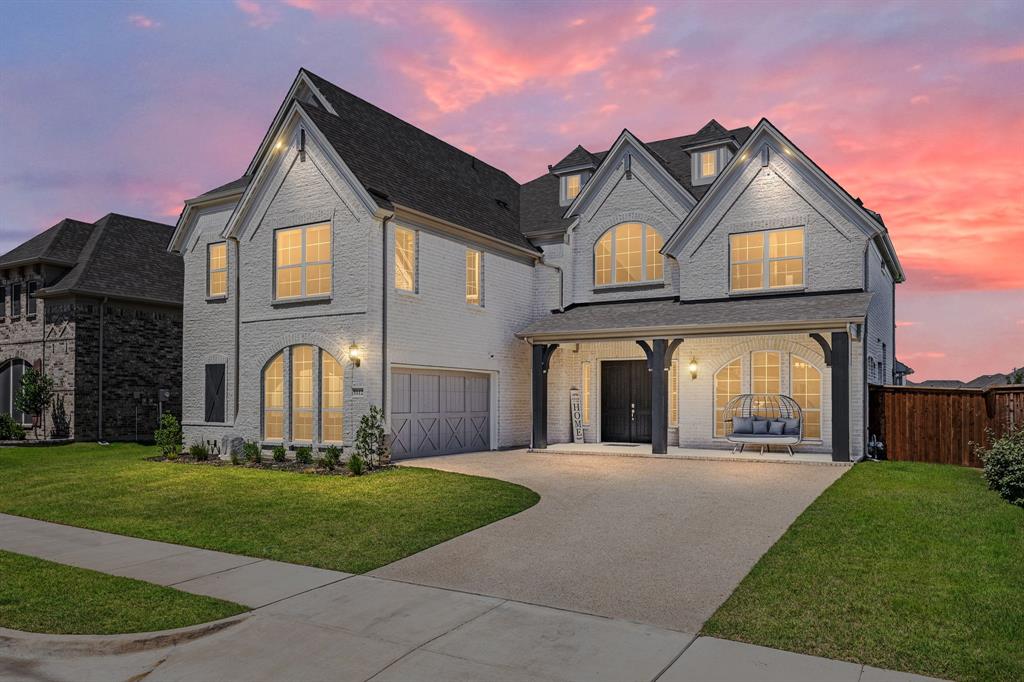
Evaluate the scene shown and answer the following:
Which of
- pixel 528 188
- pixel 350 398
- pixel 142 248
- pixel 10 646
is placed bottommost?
pixel 10 646

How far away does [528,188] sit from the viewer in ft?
90.6

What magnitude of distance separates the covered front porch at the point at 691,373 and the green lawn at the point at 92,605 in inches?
520

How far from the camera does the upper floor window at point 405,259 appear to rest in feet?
59.2

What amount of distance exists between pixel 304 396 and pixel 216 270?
5468mm

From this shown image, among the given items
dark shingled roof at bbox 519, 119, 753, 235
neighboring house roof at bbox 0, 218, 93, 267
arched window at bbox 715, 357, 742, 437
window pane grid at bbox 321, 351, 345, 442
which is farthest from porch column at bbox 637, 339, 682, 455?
neighboring house roof at bbox 0, 218, 93, 267

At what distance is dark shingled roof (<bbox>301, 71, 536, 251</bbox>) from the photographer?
1836 cm

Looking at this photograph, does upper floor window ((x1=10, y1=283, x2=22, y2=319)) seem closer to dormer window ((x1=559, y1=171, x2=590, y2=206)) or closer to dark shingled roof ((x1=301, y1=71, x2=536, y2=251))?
dark shingled roof ((x1=301, y1=71, x2=536, y2=251))

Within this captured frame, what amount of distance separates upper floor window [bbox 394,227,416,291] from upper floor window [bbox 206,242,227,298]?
606 cm

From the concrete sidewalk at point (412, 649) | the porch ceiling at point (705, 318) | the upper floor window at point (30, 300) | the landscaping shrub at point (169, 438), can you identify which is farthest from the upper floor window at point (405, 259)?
the upper floor window at point (30, 300)

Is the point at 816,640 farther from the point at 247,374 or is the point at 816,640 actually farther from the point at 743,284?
the point at 247,374

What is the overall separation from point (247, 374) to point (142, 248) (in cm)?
1346

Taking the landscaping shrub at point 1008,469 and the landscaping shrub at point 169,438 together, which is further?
the landscaping shrub at point 169,438

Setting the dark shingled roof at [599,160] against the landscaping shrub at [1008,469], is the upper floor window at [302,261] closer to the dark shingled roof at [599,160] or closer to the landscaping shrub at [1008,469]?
the dark shingled roof at [599,160]

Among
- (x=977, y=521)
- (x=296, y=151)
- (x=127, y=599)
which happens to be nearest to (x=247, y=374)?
(x=296, y=151)
